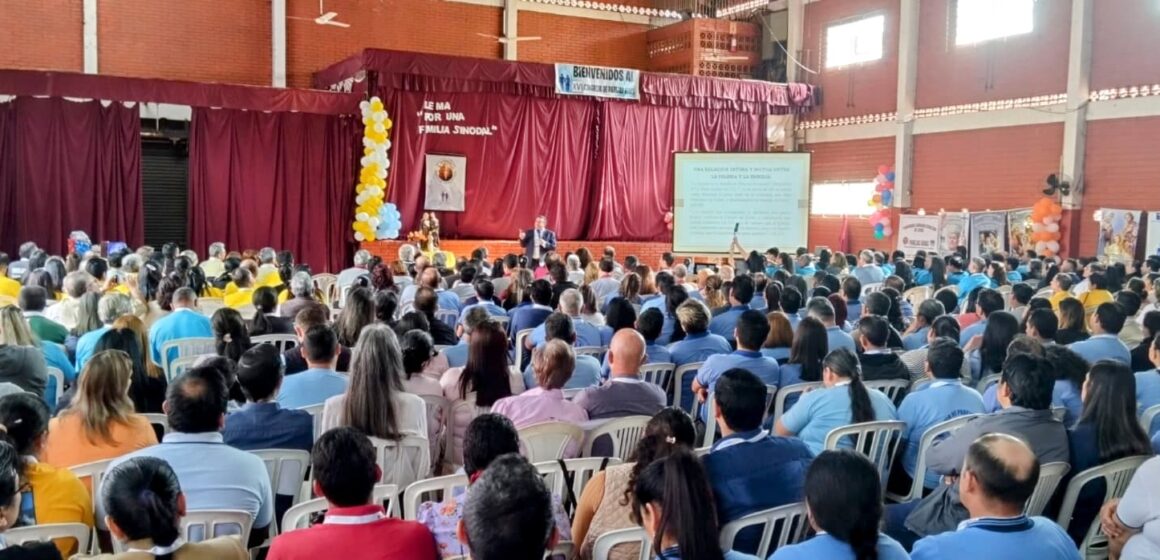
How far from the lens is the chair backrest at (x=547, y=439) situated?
11.7ft

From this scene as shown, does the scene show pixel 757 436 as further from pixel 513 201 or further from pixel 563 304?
pixel 513 201

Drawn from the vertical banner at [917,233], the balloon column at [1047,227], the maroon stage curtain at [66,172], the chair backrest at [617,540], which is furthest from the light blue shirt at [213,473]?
the vertical banner at [917,233]

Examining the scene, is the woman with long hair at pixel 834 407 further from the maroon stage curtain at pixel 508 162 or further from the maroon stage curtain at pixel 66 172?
the maroon stage curtain at pixel 66 172

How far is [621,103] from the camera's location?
1605 cm

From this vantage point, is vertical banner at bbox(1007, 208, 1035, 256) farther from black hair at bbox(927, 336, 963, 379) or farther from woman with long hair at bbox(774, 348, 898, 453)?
woman with long hair at bbox(774, 348, 898, 453)

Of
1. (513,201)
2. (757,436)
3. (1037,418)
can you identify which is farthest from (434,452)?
(513,201)

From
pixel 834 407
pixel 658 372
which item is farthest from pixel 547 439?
pixel 658 372

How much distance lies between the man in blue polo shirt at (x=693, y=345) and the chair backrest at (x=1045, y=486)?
2299 mm

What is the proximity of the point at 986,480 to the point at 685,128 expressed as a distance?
14.8 m

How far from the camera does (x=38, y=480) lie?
272 cm

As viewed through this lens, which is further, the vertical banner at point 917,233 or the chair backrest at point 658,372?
the vertical banner at point 917,233

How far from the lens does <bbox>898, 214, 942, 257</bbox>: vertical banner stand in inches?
585

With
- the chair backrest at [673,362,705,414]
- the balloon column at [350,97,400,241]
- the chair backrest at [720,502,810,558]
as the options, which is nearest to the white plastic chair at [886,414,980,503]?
the chair backrest at [720,502,810,558]

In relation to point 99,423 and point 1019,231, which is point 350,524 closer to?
point 99,423
